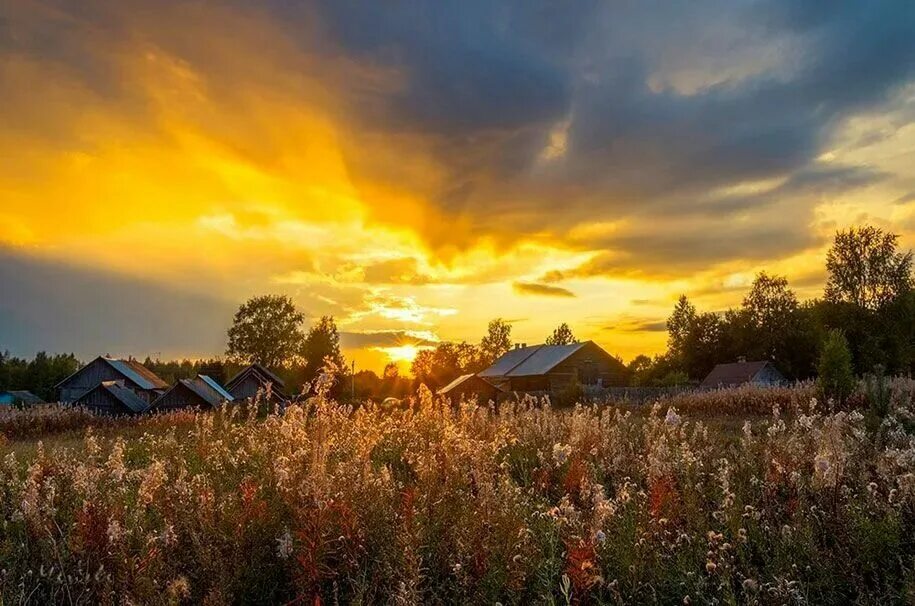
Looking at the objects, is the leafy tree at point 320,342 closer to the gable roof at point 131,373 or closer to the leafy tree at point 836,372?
the gable roof at point 131,373

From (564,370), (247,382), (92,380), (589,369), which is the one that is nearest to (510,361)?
(564,370)

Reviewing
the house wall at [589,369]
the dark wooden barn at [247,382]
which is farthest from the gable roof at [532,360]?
the dark wooden barn at [247,382]

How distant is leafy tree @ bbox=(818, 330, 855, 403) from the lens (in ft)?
76.0

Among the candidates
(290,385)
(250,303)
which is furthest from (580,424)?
(250,303)

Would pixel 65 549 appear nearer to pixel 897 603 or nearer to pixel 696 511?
pixel 696 511

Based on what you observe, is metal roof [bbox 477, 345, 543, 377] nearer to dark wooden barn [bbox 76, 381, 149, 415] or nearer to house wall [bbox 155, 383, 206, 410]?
house wall [bbox 155, 383, 206, 410]

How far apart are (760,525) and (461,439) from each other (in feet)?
9.46

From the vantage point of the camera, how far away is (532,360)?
242 ft

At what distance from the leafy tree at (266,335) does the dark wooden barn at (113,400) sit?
55.9 metres

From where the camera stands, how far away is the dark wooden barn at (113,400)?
40.7 meters

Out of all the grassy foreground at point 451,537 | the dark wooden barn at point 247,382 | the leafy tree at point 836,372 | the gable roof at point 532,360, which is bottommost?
the grassy foreground at point 451,537

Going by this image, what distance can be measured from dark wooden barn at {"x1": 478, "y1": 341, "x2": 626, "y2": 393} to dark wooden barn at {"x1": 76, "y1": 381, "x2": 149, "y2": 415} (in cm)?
3491

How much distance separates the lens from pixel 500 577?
176 inches

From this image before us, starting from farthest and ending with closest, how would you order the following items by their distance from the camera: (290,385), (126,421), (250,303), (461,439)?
(250,303) → (290,385) → (126,421) → (461,439)
